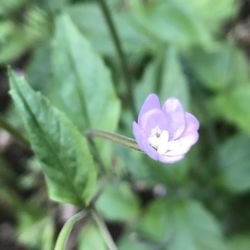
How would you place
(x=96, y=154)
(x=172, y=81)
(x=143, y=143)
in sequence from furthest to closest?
(x=172, y=81), (x=96, y=154), (x=143, y=143)

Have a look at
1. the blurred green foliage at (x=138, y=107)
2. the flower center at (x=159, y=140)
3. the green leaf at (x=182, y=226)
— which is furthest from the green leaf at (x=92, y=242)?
the flower center at (x=159, y=140)

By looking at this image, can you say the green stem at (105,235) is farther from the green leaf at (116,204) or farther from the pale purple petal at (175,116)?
the green leaf at (116,204)

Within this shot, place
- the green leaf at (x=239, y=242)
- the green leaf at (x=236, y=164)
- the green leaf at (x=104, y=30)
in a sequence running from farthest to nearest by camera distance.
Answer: the green leaf at (x=104, y=30)
the green leaf at (x=239, y=242)
the green leaf at (x=236, y=164)

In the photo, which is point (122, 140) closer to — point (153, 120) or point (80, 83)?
point (153, 120)

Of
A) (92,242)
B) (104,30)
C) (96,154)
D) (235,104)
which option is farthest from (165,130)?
(104,30)

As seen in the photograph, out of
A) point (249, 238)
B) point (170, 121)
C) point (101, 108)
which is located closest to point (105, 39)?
point (101, 108)

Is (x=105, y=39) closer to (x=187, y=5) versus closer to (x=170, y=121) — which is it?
(x=187, y=5)
